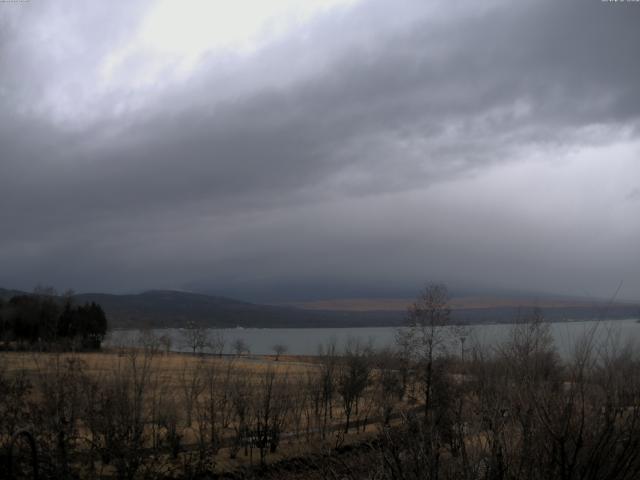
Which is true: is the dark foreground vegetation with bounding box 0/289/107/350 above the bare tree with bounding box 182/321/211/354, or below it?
above

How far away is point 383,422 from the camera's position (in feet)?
78.1

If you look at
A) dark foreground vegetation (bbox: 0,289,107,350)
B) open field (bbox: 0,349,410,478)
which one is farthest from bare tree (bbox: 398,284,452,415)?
dark foreground vegetation (bbox: 0,289,107,350)

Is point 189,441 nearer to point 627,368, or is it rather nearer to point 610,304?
point 627,368

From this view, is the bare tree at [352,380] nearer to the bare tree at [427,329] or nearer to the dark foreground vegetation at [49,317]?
the bare tree at [427,329]

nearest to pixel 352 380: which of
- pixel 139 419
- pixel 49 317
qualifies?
pixel 139 419

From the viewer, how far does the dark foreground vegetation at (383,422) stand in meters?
6.78

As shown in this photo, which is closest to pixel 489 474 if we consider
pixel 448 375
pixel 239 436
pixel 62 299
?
pixel 239 436

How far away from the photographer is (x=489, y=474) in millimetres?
6879

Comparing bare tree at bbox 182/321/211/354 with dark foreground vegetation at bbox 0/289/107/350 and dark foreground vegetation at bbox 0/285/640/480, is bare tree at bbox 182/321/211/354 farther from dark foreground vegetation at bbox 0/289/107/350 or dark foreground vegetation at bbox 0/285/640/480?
dark foreground vegetation at bbox 0/285/640/480

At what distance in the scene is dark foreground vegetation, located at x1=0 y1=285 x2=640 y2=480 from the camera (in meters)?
6.78

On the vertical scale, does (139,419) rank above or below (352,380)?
above

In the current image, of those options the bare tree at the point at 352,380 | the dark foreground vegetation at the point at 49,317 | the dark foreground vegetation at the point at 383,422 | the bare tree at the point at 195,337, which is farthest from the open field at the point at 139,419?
the bare tree at the point at 195,337

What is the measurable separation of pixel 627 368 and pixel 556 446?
Result: 11.7 ft

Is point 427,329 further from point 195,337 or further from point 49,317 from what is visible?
point 195,337
